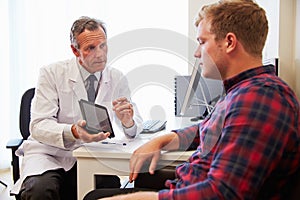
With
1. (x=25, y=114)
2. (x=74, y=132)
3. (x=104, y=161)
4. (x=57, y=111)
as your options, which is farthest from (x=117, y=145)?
(x=25, y=114)

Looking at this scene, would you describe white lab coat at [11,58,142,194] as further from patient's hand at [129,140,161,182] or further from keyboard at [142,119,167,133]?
patient's hand at [129,140,161,182]

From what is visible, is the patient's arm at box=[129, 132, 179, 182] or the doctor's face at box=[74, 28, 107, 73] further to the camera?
the doctor's face at box=[74, 28, 107, 73]

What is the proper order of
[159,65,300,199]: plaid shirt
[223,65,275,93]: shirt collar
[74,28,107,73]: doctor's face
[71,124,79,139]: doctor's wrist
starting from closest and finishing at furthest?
[159,65,300,199]: plaid shirt → [223,65,275,93]: shirt collar → [71,124,79,139]: doctor's wrist → [74,28,107,73]: doctor's face

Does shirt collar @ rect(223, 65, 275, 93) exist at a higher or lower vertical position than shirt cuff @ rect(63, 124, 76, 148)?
higher

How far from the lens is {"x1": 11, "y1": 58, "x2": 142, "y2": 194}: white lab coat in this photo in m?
1.52

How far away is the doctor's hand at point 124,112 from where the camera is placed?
1.44m

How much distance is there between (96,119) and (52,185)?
375 mm

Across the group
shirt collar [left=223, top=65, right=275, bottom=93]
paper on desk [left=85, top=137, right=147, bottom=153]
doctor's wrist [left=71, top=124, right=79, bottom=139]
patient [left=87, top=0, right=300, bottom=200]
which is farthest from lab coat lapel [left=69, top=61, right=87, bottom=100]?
shirt collar [left=223, top=65, right=275, bottom=93]

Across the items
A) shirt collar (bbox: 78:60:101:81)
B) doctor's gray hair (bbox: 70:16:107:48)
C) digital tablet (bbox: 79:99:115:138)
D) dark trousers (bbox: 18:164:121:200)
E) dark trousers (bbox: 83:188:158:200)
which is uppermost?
doctor's gray hair (bbox: 70:16:107:48)

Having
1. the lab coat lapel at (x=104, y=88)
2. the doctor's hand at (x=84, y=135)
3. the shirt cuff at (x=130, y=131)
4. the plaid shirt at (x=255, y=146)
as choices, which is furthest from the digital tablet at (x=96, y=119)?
the plaid shirt at (x=255, y=146)

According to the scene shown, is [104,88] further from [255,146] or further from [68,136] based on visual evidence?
[255,146]

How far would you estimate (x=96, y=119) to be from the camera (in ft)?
4.42

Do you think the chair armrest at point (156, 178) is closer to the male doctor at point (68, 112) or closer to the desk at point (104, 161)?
the desk at point (104, 161)

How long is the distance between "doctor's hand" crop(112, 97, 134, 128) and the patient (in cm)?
48
